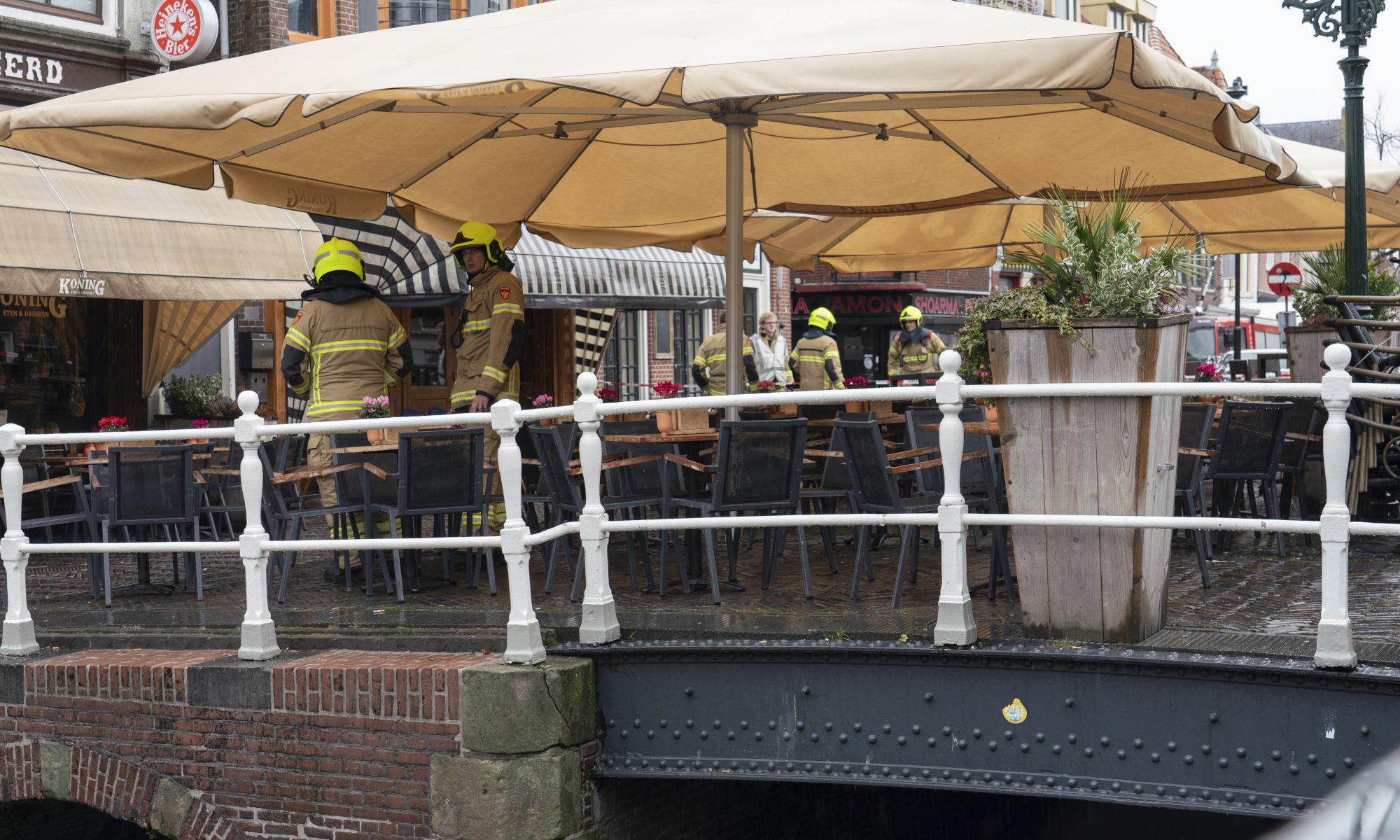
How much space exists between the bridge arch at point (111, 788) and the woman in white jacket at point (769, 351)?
10.5m

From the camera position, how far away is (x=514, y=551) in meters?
5.87

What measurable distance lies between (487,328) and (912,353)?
26.8 feet

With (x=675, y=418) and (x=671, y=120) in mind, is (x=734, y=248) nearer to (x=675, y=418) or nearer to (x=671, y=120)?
(x=671, y=120)

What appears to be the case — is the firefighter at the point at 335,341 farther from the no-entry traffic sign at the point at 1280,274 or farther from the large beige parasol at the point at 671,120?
the no-entry traffic sign at the point at 1280,274

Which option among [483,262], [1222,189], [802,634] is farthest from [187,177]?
[1222,189]

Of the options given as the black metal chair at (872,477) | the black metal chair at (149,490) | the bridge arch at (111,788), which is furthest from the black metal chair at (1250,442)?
the black metal chair at (149,490)

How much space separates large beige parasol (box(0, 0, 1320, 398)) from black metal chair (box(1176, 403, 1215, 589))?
1351 millimetres

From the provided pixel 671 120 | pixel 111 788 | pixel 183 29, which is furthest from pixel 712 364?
pixel 111 788

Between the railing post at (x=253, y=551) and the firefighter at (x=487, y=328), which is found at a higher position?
the firefighter at (x=487, y=328)

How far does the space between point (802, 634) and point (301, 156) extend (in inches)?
177

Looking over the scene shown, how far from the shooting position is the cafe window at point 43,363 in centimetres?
1279

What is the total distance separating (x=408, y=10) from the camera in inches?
690

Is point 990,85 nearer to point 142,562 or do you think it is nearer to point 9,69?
point 142,562

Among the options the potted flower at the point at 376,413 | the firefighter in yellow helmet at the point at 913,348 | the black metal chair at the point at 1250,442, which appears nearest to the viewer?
the black metal chair at the point at 1250,442
